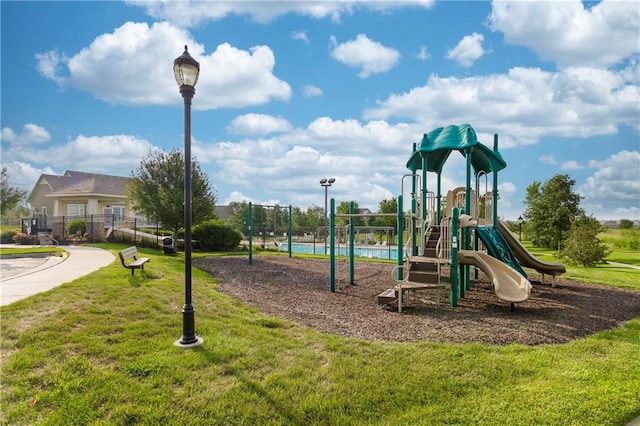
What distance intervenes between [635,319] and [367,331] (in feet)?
18.4

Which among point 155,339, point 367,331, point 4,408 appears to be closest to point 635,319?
point 367,331

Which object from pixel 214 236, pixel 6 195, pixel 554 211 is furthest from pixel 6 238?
pixel 554 211

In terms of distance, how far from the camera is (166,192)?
18750 mm

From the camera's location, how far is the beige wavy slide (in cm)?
750

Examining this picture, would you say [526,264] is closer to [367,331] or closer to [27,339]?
[367,331]

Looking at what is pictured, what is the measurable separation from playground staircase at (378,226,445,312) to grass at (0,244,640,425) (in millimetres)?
2548

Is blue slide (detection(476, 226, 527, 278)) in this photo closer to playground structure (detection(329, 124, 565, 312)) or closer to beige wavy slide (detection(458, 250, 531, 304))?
playground structure (detection(329, 124, 565, 312))

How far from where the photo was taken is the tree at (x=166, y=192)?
61.3ft

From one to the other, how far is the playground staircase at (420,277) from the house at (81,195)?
26.3 metres

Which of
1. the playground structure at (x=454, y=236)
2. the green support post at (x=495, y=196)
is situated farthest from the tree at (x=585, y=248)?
the green support post at (x=495, y=196)

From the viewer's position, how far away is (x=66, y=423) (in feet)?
11.4

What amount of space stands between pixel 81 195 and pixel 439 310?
3185 cm

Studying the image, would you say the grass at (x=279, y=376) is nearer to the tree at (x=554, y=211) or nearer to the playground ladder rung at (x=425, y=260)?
the playground ladder rung at (x=425, y=260)

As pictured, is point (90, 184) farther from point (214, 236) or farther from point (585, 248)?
point (585, 248)
